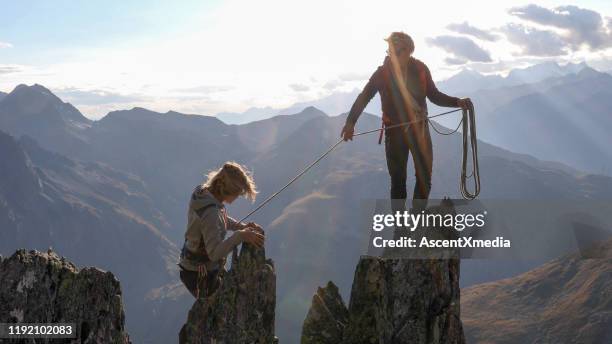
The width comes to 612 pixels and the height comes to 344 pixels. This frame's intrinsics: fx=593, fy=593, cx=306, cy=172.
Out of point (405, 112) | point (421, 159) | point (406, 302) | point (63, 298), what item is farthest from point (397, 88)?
point (63, 298)

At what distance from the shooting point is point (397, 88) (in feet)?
50.9

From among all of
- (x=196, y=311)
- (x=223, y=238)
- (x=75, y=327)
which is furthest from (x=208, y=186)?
(x=75, y=327)

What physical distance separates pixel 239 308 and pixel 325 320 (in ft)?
8.93

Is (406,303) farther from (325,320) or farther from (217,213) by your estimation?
(217,213)

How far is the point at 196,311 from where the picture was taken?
13.0 metres

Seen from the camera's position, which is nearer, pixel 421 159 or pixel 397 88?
pixel 421 159

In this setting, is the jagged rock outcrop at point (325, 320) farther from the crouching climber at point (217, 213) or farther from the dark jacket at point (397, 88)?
the dark jacket at point (397, 88)

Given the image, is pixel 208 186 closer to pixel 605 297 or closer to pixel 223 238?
pixel 223 238

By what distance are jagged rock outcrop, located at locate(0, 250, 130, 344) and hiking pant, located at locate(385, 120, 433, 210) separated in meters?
7.40

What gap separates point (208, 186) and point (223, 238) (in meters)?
1.09

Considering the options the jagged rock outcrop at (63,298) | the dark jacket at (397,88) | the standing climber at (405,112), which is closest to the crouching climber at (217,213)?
the jagged rock outcrop at (63,298)

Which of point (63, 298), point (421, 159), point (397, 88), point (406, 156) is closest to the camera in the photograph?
point (63, 298)

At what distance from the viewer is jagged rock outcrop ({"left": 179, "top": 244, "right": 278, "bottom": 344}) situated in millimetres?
12867

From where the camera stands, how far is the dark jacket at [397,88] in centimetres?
1545
